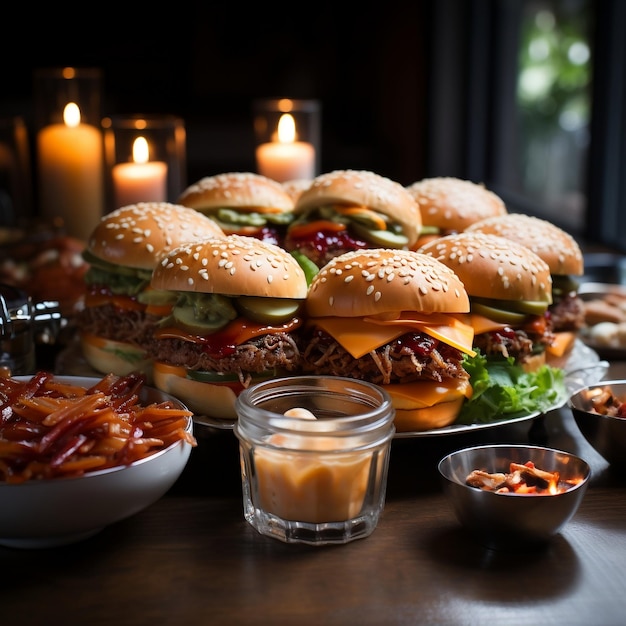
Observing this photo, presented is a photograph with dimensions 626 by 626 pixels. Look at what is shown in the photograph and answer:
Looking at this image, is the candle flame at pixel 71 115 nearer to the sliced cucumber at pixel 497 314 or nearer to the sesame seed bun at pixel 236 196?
the sesame seed bun at pixel 236 196

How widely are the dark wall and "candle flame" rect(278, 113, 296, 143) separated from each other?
3.34m

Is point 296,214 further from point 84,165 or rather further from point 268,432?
point 84,165

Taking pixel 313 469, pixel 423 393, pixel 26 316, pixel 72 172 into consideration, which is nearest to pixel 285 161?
pixel 72 172

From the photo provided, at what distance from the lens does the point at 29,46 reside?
8.34m

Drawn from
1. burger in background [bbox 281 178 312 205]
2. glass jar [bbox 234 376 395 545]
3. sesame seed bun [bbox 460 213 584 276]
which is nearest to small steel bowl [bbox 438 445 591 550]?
glass jar [bbox 234 376 395 545]

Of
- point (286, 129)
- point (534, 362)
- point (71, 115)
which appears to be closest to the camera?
point (534, 362)

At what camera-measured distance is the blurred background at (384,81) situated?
5457 mm

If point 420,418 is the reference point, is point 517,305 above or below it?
above

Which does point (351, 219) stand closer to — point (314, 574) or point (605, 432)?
point (605, 432)

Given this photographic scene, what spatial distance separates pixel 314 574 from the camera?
1.68 m

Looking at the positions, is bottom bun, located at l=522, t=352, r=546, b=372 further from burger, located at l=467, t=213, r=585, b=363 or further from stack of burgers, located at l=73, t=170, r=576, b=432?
burger, located at l=467, t=213, r=585, b=363

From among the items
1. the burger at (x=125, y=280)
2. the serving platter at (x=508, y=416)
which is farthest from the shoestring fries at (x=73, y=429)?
the burger at (x=125, y=280)

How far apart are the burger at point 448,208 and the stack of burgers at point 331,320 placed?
1.98ft

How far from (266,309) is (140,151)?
226 cm
